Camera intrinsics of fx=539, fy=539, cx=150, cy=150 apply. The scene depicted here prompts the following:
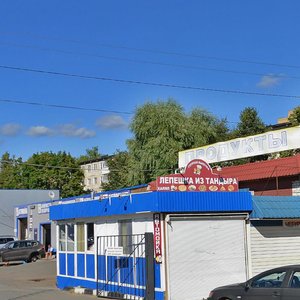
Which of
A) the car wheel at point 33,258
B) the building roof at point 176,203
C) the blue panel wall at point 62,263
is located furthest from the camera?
the car wheel at point 33,258

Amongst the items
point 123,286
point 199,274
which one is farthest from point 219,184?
point 123,286

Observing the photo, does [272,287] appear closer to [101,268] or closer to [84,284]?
[101,268]

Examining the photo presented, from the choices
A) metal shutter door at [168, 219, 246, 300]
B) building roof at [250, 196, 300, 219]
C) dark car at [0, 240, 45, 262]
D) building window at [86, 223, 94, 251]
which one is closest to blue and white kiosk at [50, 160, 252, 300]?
A: metal shutter door at [168, 219, 246, 300]

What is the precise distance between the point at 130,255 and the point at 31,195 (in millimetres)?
37053

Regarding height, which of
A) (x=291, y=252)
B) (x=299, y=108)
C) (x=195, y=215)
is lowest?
(x=291, y=252)

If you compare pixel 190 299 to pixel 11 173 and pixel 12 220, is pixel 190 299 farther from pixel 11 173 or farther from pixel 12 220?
pixel 11 173

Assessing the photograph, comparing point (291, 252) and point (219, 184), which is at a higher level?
point (219, 184)

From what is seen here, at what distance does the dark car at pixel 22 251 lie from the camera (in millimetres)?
35906

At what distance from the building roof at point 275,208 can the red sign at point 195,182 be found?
3.05ft

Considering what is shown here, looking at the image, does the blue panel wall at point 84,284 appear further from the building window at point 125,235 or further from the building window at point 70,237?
the building window at point 125,235

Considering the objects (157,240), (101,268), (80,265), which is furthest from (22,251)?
(157,240)

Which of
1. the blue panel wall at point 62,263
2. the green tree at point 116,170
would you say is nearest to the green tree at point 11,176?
the green tree at point 116,170

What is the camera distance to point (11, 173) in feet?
319

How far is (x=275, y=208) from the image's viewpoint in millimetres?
17000
